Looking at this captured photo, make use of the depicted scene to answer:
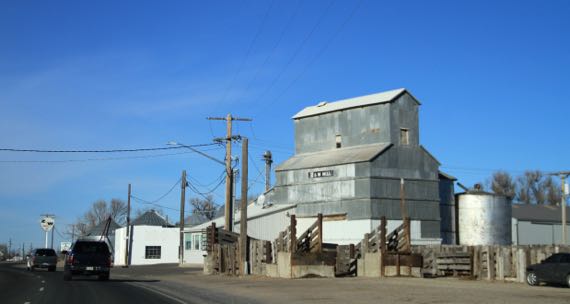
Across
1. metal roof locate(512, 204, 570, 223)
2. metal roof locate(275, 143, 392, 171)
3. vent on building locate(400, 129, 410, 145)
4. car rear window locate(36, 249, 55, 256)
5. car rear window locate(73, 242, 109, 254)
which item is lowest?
car rear window locate(36, 249, 55, 256)

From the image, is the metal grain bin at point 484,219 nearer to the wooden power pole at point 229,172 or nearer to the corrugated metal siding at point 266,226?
the corrugated metal siding at point 266,226

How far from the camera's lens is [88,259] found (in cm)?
3161

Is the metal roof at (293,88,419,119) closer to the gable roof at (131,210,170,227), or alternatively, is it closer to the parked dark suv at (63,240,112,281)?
the gable roof at (131,210,170,227)

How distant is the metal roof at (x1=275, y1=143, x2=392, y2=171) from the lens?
197ft

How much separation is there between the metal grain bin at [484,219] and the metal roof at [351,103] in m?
11.5

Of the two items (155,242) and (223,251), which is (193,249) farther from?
(223,251)

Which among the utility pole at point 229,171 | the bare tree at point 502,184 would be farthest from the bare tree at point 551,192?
the utility pole at point 229,171

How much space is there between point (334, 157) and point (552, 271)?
126 feet

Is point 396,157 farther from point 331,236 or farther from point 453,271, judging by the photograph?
point 453,271

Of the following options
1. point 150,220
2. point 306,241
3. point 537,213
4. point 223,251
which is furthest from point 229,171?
point 537,213

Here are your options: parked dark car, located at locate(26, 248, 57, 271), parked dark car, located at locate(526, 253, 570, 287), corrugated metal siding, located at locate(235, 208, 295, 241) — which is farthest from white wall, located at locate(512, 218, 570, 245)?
parked dark car, located at locate(526, 253, 570, 287)

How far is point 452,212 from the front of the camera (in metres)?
64.8

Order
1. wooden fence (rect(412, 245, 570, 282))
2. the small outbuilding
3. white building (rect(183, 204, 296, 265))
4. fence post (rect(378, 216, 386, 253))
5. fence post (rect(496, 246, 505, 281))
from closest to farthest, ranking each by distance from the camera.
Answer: wooden fence (rect(412, 245, 570, 282)), fence post (rect(496, 246, 505, 281)), fence post (rect(378, 216, 386, 253)), white building (rect(183, 204, 296, 265)), the small outbuilding

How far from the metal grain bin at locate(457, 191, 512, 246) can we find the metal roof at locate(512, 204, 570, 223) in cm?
1599
